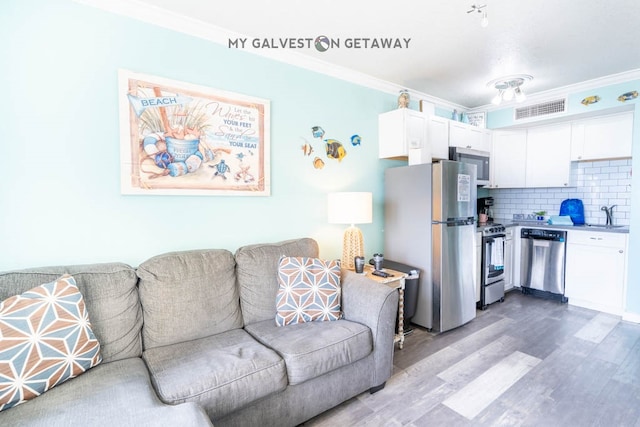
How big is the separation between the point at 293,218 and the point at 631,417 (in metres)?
2.51

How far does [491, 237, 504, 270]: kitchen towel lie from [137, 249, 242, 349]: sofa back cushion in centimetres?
301

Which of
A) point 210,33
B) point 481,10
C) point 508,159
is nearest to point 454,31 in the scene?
point 481,10

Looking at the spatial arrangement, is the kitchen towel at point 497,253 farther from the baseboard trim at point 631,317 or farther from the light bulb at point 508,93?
the light bulb at point 508,93

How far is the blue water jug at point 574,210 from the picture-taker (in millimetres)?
3830

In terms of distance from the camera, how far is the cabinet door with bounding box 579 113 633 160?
3.38m

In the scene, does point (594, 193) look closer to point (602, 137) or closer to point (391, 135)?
point (602, 137)

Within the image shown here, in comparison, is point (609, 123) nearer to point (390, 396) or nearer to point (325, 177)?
point (325, 177)

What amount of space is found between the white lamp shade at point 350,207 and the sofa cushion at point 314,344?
0.89m

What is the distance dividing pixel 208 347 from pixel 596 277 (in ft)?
13.3

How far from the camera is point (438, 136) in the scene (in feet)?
11.3

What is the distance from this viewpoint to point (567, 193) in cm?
400

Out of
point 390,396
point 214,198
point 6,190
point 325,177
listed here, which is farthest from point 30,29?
point 390,396

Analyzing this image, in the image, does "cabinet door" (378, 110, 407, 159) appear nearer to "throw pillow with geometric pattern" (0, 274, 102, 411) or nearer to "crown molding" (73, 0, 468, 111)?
"crown molding" (73, 0, 468, 111)

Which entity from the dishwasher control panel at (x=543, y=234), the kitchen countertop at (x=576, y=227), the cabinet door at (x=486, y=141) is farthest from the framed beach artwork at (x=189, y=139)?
the dishwasher control panel at (x=543, y=234)
